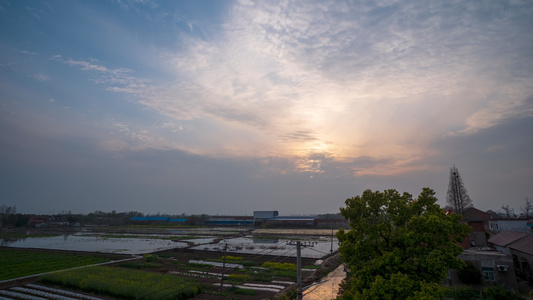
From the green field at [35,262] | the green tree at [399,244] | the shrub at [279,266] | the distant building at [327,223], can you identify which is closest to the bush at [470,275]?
the green tree at [399,244]

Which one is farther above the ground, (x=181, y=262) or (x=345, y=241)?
(x=345, y=241)

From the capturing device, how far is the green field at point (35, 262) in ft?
107

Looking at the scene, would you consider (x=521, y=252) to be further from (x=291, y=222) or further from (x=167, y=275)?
(x=291, y=222)

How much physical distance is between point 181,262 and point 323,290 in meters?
22.2

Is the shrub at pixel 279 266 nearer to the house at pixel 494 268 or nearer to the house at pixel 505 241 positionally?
the house at pixel 494 268

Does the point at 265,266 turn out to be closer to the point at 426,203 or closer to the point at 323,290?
the point at 323,290

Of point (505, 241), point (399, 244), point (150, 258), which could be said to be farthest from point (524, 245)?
point (150, 258)

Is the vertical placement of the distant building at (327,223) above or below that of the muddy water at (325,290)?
above

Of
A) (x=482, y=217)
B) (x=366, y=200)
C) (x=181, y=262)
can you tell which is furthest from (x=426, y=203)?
(x=482, y=217)

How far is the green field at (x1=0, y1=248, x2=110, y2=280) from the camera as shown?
32522 millimetres

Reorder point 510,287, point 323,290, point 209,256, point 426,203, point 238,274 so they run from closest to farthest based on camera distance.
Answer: point 426,203 < point 510,287 < point 323,290 < point 238,274 < point 209,256

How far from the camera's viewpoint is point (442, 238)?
12477 mm

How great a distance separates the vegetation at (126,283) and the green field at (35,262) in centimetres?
564

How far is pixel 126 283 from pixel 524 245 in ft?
119
